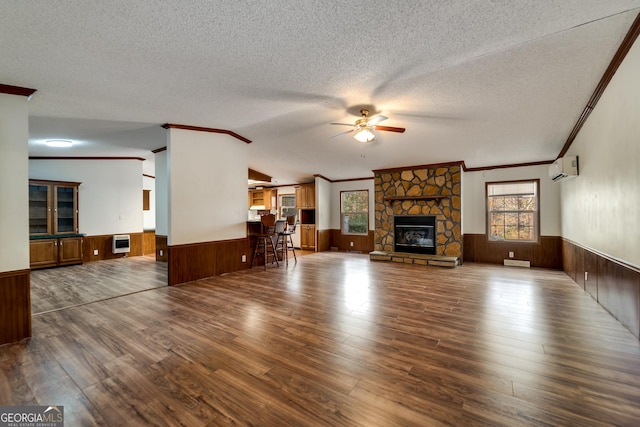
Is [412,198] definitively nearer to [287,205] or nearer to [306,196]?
[306,196]

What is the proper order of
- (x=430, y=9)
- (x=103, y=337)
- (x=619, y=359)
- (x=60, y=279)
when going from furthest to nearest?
(x=60, y=279), (x=103, y=337), (x=619, y=359), (x=430, y=9)

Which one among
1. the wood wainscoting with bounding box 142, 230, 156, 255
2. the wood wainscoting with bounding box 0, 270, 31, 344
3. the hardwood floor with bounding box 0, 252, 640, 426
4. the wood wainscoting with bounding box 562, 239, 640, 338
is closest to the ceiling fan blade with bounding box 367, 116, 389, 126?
A: the hardwood floor with bounding box 0, 252, 640, 426

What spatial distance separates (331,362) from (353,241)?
22.0ft

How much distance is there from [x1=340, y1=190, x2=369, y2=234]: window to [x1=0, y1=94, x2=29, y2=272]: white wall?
7.34 m

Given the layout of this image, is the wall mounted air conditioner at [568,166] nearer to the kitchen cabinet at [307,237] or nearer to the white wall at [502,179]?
the white wall at [502,179]

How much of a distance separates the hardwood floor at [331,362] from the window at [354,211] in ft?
16.0

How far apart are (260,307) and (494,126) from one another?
184 inches

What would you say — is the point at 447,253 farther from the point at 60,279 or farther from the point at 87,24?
the point at 60,279

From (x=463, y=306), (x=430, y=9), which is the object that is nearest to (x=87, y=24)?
(x=430, y=9)

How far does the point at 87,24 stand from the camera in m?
2.00

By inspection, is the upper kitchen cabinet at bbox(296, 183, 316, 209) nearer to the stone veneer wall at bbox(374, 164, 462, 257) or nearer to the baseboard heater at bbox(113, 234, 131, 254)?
the stone veneer wall at bbox(374, 164, 462, 257)

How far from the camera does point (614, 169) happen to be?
112 inches

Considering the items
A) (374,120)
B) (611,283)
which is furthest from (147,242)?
(611,283)

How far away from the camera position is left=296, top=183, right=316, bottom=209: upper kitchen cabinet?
892 centimetres
